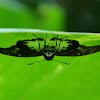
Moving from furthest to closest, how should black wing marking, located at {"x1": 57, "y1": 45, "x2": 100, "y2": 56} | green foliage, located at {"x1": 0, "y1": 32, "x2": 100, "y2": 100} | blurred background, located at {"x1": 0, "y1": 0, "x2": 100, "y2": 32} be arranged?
blurred background, located at {"x1": 0, "y1": 0, "x2": 100, "y2": 32} → black wing marking, located at {"x1": 57, "y1": 45, "x2": 100, "y2": 56} → green foliage, located at {"x1": 0, "y1": 32, "x2": 100, "y2": 100}

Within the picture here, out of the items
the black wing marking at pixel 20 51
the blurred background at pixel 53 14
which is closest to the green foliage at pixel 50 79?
the black wing marking at pixel 20 51

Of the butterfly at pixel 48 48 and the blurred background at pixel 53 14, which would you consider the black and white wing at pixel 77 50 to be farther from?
the blurred background at pixel 53 14

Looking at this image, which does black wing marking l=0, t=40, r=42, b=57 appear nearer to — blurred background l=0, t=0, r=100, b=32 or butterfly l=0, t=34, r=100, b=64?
butterfly l=0, t=34, r=100, b=64

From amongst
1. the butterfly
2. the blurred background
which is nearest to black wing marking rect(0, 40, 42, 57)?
the butterfly

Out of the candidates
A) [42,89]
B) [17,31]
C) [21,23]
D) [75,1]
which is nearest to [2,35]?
[17,31]

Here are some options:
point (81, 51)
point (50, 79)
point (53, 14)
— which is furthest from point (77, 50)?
point (53, 14)
